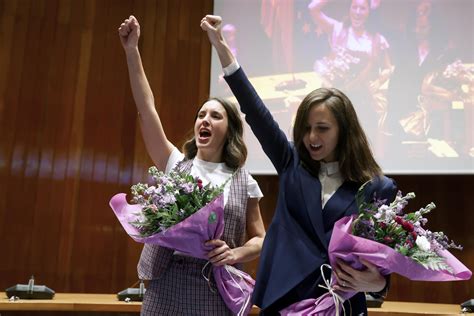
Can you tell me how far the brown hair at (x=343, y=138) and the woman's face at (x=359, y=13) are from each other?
2.51 metres

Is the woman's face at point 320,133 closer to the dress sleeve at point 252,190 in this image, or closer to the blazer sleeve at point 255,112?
the blazer sleeve at point 255,112

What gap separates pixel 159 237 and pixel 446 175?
2.74 m

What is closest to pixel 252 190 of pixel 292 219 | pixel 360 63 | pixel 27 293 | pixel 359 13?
pixel 292 219

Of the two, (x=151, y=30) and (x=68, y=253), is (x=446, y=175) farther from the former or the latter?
(x=68, y=253)

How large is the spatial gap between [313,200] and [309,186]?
0.15ft

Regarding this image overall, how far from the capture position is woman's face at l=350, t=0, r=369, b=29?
3701mm

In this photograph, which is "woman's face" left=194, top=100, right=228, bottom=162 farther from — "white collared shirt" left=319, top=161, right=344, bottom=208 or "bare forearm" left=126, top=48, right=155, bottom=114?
"white collared shirt" left=319, top=161, right=344, bottom=208

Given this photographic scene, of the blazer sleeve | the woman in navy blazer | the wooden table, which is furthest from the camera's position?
the wooden table

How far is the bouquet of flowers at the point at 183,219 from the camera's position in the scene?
1361mm

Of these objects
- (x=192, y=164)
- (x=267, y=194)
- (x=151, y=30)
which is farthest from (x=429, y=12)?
(x=192, y=164)

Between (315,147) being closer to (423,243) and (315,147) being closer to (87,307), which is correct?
(423,243)

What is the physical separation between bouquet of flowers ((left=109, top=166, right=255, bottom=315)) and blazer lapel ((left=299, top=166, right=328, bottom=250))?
0.79ft

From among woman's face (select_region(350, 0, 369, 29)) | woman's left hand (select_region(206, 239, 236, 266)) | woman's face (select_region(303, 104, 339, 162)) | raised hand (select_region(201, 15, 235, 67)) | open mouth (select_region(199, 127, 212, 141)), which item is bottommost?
woman's left hand (select_region(206, 239, 236, 266))

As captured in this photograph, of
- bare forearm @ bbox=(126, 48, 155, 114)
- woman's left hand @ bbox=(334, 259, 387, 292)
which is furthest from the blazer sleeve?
bare forearm @ bbox=(126, 48, 155, 114)
